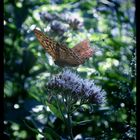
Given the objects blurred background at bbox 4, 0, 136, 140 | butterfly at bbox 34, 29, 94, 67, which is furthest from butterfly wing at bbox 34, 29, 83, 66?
blurred background at bbox 4, 0, 136, 140

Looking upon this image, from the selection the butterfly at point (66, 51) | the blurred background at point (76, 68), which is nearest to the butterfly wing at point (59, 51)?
the butterfly at point (66, 51)

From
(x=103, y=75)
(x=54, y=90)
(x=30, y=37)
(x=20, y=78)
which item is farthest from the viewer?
(x=20, y=78)

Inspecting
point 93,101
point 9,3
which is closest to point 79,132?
point 93,101

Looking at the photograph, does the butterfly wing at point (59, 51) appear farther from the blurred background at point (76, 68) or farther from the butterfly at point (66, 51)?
the blurred background at point (76, 68)

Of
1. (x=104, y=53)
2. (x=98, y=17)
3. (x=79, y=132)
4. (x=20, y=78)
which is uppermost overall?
(x=98, y=17)

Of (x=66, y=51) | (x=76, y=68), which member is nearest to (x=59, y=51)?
(x=66, y=51)

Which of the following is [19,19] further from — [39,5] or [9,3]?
[9,3]

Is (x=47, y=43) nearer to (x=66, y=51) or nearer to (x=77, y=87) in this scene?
(x=66, y=51)
